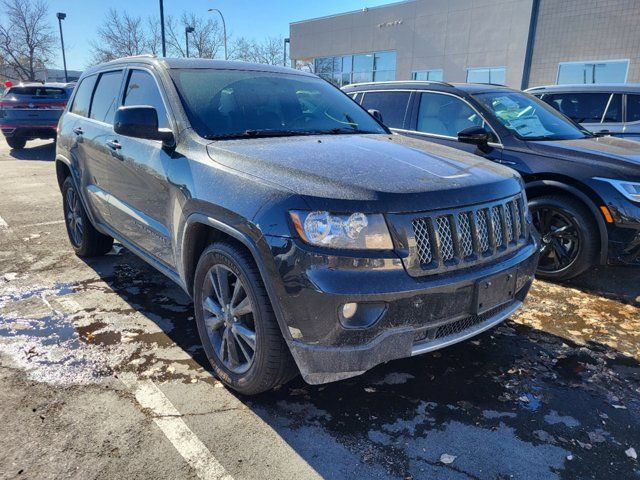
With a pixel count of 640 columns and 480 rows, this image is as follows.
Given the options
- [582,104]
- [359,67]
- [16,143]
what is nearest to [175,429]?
[582,104]

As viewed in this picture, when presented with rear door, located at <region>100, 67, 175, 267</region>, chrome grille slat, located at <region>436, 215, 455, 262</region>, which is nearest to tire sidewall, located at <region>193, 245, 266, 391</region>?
rear door, located at <region>100, 67, 175, 267</region>

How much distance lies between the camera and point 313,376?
2.28m

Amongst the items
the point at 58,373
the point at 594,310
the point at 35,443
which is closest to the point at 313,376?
→ the point at 35,443

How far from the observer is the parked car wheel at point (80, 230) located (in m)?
4.79

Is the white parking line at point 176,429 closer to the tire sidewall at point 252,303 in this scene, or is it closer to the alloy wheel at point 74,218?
the tire sidewall at point 252,303

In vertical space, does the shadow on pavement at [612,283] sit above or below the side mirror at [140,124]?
below

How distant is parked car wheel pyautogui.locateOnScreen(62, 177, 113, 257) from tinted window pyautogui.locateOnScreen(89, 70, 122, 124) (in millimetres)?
878

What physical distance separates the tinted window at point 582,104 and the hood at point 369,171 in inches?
211

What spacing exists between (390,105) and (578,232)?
2.48 meters

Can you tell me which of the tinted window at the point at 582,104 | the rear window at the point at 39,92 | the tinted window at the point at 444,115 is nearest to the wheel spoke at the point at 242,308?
the tinted window at the point at 444,115

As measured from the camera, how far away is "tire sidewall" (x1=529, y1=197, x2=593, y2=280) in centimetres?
425

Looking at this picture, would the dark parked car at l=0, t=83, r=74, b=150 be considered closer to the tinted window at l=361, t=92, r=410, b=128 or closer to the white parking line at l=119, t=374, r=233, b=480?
the tinted window at l=361, t=92, r=410, b=128

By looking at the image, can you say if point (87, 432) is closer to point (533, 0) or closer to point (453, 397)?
point (453, 397)

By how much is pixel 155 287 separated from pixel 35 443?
6.69 ft
